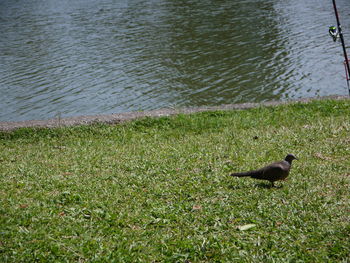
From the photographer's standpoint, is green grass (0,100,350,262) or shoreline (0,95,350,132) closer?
green grass (0,100,350,262)

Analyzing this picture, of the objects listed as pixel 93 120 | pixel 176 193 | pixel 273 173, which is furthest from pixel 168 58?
pixel 273 173

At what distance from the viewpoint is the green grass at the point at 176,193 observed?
176 inches

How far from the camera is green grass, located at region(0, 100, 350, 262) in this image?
447 centimetres

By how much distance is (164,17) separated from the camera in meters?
24.1

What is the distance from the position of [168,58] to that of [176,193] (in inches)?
453

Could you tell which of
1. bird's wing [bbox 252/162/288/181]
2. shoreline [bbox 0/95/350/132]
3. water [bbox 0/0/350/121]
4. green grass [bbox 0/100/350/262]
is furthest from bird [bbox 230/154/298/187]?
water [bbox 0/0/350/121]

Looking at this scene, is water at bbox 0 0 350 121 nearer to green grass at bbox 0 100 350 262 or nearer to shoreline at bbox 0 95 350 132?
shoreline at bbox 0 95 350 132

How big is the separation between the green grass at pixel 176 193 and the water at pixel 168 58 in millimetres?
3588

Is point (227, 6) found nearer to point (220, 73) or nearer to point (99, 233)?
point (220, 73)

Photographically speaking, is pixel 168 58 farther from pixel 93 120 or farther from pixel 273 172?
pixel 273 172

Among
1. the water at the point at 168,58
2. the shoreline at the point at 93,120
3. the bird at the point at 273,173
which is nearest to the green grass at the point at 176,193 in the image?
the bird at the point at 273,173

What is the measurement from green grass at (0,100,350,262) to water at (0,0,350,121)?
3588 mm

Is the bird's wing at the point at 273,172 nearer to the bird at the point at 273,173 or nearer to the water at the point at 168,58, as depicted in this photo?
the bird at the point at 273,173

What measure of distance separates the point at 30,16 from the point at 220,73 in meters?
16.6
